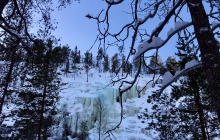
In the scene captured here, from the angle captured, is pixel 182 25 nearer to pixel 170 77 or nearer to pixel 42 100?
pixel 170 77

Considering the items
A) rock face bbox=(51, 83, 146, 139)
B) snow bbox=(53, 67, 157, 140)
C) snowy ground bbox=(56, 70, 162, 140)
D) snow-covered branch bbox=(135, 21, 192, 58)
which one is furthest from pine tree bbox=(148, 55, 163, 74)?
rock face bbox=(51, 83, 146, 139)

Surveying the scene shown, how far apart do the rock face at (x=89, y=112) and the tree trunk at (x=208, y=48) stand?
22493mm

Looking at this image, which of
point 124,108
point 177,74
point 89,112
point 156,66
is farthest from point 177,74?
point 124,108

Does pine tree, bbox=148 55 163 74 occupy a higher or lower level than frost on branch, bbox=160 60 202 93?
higher

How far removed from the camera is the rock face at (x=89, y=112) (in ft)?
83.6

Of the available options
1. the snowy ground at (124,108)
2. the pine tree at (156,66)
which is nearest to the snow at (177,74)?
the pine tree at (156,66)

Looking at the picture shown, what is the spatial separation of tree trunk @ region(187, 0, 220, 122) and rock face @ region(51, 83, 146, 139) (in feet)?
73.8

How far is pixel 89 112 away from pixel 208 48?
26.4 metres

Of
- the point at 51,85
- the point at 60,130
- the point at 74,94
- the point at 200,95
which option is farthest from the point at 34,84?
the point at 74,94

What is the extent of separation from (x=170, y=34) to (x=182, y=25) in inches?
4.4

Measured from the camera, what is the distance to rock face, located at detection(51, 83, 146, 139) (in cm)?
2547

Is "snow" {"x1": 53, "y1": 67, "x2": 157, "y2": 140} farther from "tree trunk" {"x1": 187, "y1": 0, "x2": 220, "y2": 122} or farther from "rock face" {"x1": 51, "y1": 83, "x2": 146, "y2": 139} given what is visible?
"tree trunk" {"x1": 187, "y1": 0, "x2": 220, "y2": 122}

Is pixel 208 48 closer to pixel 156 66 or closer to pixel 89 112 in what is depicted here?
pixel 156 66

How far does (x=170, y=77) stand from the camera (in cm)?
151
